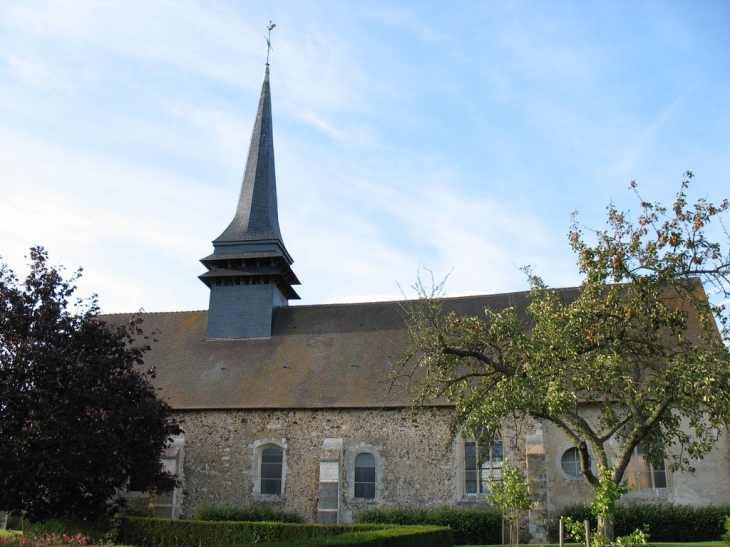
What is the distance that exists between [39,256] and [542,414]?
1046cm

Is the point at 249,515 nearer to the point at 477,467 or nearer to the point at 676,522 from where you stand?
the point at 477,467

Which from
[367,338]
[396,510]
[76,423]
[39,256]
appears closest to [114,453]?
[76,423]

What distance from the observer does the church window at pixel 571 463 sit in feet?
55.9

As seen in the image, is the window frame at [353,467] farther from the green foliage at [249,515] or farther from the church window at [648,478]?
the church window at [648,478]

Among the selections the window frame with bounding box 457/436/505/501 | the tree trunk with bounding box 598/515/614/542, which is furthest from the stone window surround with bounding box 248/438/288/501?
the tree trunk with bounding box 598/515/614/542

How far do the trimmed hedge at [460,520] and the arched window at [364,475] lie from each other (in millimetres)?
793

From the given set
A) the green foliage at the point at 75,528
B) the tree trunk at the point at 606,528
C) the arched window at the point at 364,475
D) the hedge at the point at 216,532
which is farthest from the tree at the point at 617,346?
the green foliage at the point at 75,528

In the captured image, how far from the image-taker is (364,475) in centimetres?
1798

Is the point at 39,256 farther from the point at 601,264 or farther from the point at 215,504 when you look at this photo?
the point at 601,264

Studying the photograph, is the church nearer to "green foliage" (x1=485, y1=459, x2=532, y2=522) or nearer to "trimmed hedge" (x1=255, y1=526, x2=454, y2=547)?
"trimmed hedge" (x1=255, y1=526, x2=454, y2=547)

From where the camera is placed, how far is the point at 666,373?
34.7 ft

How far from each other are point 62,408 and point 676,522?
540 inches

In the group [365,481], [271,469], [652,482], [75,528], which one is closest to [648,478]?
[652,482]

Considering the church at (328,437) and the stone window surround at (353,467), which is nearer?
the church at (328,437)
